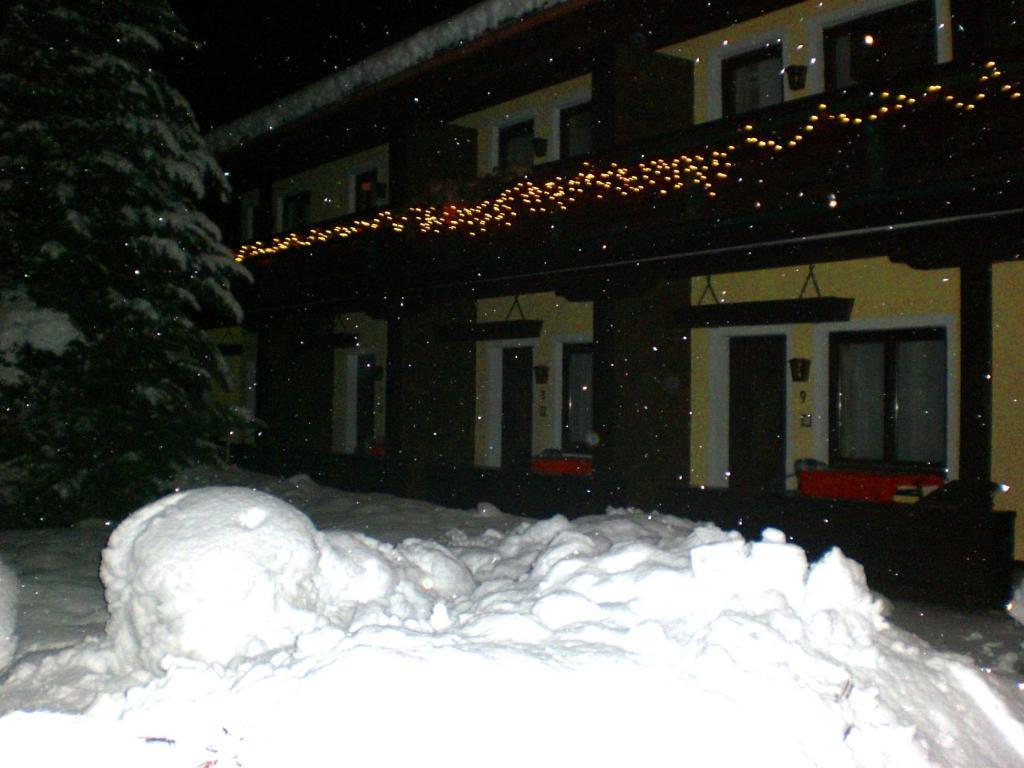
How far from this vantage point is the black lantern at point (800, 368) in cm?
1061

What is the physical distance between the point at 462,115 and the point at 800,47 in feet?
19.0

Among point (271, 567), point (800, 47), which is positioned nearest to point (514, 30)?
point (800, 47)

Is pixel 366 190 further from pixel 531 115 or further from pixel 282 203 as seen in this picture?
pixel 531 115

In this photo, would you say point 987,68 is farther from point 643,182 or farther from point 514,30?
point 514,30

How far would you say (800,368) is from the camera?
1062cm

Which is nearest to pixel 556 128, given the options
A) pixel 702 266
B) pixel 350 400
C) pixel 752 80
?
pixel 752 80

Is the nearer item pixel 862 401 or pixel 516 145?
pixel 862 401

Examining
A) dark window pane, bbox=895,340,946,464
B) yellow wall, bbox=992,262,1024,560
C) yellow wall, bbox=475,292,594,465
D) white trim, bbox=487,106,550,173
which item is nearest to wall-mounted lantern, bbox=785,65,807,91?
yellow wall, bbox=992,262,1024,560

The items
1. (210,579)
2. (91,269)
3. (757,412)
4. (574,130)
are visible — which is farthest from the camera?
(574,130)

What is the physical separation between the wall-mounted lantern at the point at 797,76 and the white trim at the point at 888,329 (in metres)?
2.99

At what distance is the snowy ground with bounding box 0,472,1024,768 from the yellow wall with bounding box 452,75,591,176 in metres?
8.55

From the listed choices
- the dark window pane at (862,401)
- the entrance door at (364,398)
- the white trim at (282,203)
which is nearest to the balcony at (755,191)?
the dark window pane at (862,401)

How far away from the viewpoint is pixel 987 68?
6.98 metres

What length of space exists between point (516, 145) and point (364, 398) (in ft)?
20.3
